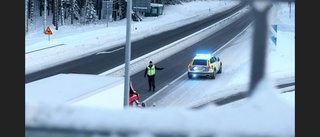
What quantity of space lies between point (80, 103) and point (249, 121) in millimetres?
1240

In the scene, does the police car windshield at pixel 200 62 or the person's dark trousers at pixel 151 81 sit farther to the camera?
the police car windshield at pixel 200 62

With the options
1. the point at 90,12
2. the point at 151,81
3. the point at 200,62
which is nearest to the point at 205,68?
the point at 200,62

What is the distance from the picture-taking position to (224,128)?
277 centimetres

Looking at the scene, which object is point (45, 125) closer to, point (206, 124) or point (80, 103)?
point (80, 103)

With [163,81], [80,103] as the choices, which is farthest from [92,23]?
[80,103]

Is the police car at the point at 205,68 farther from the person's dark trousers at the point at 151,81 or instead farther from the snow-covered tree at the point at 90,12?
the snow-covered tree at the point at 90,12

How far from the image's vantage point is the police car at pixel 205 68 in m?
13.5

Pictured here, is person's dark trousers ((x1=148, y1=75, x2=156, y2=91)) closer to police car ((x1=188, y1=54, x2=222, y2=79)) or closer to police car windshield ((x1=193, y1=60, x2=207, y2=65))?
police car ((x1=188, y1=54, x2=222, y2=79))

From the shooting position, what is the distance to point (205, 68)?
13.7 metres

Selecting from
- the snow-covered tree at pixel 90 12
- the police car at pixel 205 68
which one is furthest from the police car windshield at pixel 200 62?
the snow-covered tree at pixel 90 12

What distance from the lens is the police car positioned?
13473 mm

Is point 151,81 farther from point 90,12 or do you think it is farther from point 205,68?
point 90,12

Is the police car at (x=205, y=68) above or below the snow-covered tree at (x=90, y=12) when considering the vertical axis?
below

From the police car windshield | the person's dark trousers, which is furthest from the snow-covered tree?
the person's dark trousers
